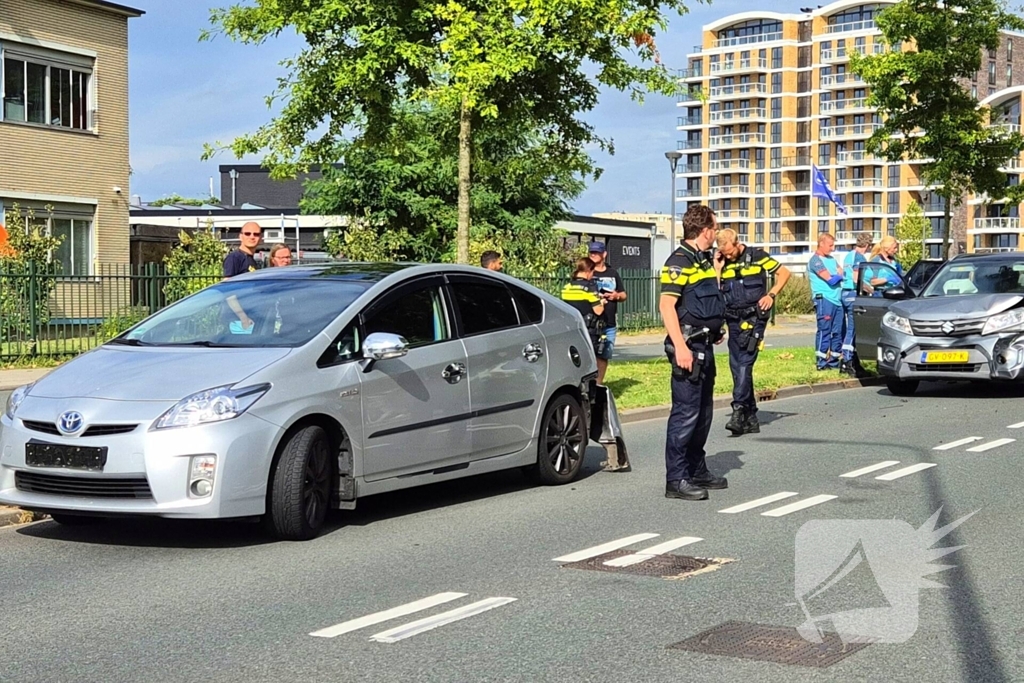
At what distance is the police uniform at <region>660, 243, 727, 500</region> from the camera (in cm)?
911

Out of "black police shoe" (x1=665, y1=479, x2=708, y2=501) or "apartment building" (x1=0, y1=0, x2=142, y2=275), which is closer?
"black police shoe" (x1=665, y1=479, x2=708, y2=501)

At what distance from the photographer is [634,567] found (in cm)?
708

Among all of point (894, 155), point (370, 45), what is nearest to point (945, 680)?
point (370, 45)

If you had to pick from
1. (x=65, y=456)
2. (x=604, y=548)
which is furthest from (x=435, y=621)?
(x=65, y=456)

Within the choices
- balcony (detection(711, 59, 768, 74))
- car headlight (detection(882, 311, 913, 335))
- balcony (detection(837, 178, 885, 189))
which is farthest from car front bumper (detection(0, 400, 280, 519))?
balcony (detection(711, 59, 768, 74))

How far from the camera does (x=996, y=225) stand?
110m

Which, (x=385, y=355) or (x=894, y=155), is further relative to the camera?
(x=894, y=155)

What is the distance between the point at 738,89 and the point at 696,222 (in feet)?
414

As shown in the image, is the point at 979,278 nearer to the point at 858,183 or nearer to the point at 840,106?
the point at 858,183

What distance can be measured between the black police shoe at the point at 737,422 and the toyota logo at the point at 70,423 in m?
7.24

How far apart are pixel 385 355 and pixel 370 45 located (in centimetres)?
1053

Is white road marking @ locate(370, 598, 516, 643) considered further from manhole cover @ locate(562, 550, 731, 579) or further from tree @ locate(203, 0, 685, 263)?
tree @ locate(203, 0, 685, 263)

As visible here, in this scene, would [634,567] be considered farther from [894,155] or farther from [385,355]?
[894,155]

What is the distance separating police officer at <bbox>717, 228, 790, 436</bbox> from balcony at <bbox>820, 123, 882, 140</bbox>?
369 ft
